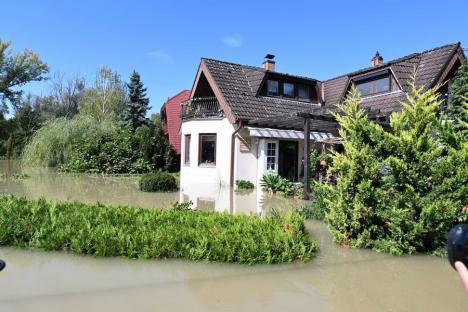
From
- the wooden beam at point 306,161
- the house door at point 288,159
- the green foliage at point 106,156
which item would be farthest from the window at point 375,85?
the green foliage at point 106,156

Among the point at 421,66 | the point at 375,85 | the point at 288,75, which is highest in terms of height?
the point at 288,75

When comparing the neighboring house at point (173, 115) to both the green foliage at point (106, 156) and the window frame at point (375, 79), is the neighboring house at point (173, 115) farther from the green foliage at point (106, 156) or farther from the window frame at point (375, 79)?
the window frame at point (375, 79)

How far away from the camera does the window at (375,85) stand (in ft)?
60.2

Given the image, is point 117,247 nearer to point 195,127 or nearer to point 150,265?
point 150,265

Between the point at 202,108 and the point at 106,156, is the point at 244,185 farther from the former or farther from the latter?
the point at 106,156

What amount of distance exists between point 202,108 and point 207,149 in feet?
7.89

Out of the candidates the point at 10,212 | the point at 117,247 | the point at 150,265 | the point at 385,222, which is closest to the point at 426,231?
the point at 385,222

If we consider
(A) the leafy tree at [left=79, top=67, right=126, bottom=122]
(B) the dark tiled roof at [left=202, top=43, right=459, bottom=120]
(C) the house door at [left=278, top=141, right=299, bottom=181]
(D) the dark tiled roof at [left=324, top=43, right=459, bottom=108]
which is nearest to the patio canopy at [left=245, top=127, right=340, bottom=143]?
(C) the house door at [left=278, top=141, right=299, bottom=181]

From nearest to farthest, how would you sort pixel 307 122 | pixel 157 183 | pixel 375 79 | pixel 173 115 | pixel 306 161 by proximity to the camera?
pixel 306 161 → pixel 307 122 → pixel 157 183 → pixel 375 79 → pixel 173 115

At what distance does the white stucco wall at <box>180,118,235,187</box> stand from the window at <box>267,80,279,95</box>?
3.56 metres

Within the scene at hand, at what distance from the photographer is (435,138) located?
6875 millimetres

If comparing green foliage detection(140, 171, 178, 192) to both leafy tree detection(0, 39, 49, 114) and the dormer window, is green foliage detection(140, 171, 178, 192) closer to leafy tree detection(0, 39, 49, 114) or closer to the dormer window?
the dormer window

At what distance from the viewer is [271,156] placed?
18.1 metres

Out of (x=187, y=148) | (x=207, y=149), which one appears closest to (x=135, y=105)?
(x=187, y=148)
